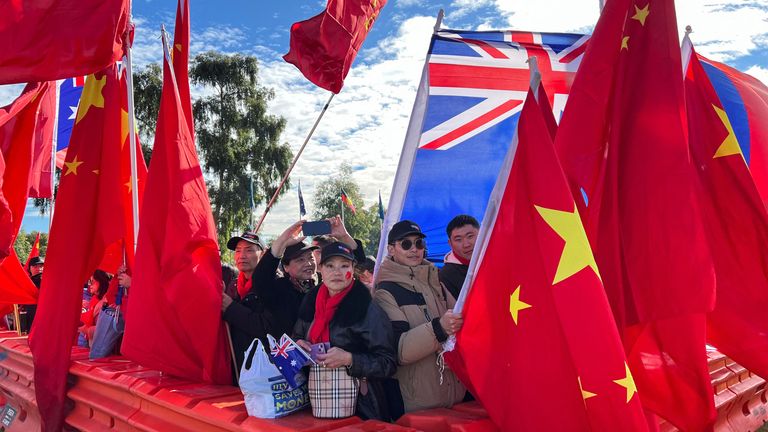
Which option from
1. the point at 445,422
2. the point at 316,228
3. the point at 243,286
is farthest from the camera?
the point at 243,286

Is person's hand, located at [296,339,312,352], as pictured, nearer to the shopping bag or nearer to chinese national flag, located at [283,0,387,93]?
the shopping bag

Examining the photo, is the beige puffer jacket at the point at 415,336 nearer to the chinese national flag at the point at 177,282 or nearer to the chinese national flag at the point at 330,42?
the chinese national flag at the point at 177,282

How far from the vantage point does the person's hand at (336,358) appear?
281cm

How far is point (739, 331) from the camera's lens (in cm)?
313

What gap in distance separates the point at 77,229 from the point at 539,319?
3726mm

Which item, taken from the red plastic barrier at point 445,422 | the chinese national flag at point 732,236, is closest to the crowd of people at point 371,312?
the red plastic barrier at point 445,422

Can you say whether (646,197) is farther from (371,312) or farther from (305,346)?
(305,346)

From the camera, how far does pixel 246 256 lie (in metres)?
4.63

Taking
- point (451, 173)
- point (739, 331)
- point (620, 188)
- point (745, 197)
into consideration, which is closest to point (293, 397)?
point (620, 188)

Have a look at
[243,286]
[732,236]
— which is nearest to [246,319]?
[243,286]

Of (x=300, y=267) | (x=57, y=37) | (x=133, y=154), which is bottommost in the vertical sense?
(x=300, y=267)

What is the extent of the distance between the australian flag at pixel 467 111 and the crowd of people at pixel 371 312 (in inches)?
56.4

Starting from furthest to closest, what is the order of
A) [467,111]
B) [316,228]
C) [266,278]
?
[467,111]
[266,278]
[316,228]

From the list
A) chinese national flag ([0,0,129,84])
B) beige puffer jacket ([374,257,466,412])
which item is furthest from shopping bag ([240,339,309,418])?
chinese national flag ([0,0,129,84])
